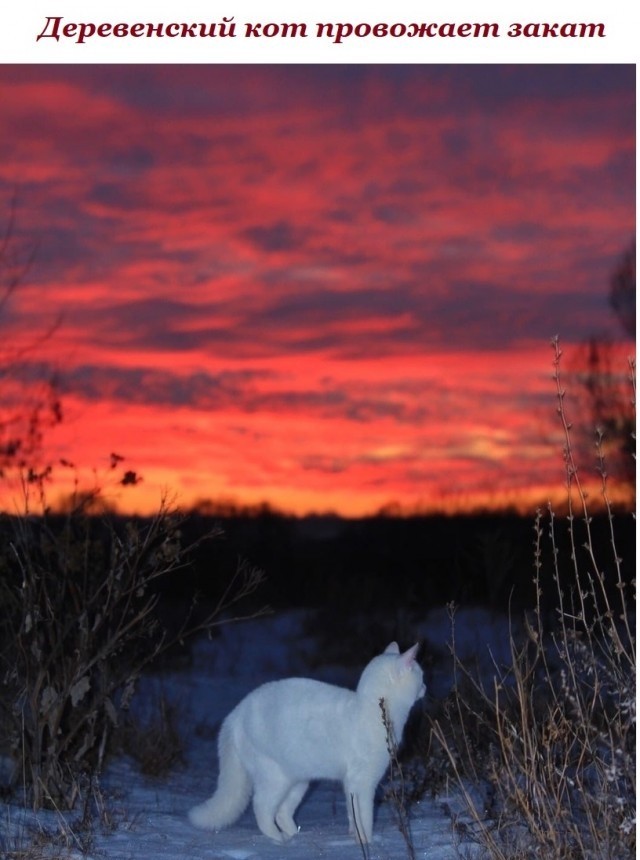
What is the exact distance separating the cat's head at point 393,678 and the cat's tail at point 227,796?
2.47 ft

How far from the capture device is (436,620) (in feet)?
50.3

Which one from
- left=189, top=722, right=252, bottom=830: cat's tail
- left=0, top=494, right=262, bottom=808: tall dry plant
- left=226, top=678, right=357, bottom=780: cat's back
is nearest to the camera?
left=226, top=678, right=357, bottom=780: cat's back

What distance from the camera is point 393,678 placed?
6.31 metres

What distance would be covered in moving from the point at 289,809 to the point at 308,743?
1.63 ft

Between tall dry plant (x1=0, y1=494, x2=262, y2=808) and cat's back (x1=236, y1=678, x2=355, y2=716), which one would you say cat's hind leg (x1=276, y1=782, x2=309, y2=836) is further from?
tall dry plant (x1=0, y1=494, x2=262, y2=808)

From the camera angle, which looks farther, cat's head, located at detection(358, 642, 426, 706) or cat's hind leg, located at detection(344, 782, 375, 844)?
cat's head, located at detection(358, 642, 426, 706)

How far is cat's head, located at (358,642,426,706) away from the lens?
627cm

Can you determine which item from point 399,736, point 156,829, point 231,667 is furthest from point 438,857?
point 231,667

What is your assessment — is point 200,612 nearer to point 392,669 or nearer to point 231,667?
point 231,667

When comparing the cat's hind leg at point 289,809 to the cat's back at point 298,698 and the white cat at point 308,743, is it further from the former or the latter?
the cat's back at point 298,698

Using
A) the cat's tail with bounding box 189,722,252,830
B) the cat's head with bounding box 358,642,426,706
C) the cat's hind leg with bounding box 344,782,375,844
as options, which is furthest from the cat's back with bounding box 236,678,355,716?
the cat's hind leg with bounding box 344,782,375,844

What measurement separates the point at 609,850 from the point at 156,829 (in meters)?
2.43

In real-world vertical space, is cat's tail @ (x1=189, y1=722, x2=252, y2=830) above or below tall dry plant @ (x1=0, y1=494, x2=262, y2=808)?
below

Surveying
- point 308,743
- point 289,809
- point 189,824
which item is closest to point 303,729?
point 308,743
